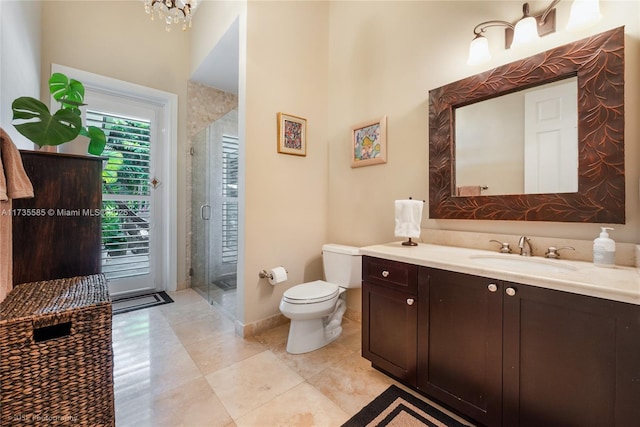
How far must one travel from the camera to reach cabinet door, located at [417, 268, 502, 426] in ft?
3.75

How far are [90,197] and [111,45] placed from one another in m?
2.22

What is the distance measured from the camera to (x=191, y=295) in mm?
2990

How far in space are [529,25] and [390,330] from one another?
1.83m

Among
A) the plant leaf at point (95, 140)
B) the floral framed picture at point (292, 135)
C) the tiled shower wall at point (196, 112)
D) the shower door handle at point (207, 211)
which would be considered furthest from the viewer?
the tiled shower wall at point (196, 112)

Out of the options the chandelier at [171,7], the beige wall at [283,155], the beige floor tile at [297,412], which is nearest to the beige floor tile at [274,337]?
the beige wall at [283,155]

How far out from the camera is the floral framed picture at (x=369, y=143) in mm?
2121

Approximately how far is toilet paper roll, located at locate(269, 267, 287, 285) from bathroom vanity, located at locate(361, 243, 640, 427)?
2.80ft

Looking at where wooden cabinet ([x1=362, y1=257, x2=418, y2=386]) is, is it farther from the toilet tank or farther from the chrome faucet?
the chrome faucet

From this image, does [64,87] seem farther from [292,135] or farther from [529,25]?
[529,25]

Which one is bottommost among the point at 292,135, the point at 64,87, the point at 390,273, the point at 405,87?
the point at 390,273

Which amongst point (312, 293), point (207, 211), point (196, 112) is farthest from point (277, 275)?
point (196, 112)

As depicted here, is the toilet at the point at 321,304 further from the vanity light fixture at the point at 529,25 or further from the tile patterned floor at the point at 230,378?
the vanity light fixture at the point at 529,25

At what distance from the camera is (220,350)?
1.90 meters

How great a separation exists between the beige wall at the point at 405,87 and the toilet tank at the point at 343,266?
27 centimetres
